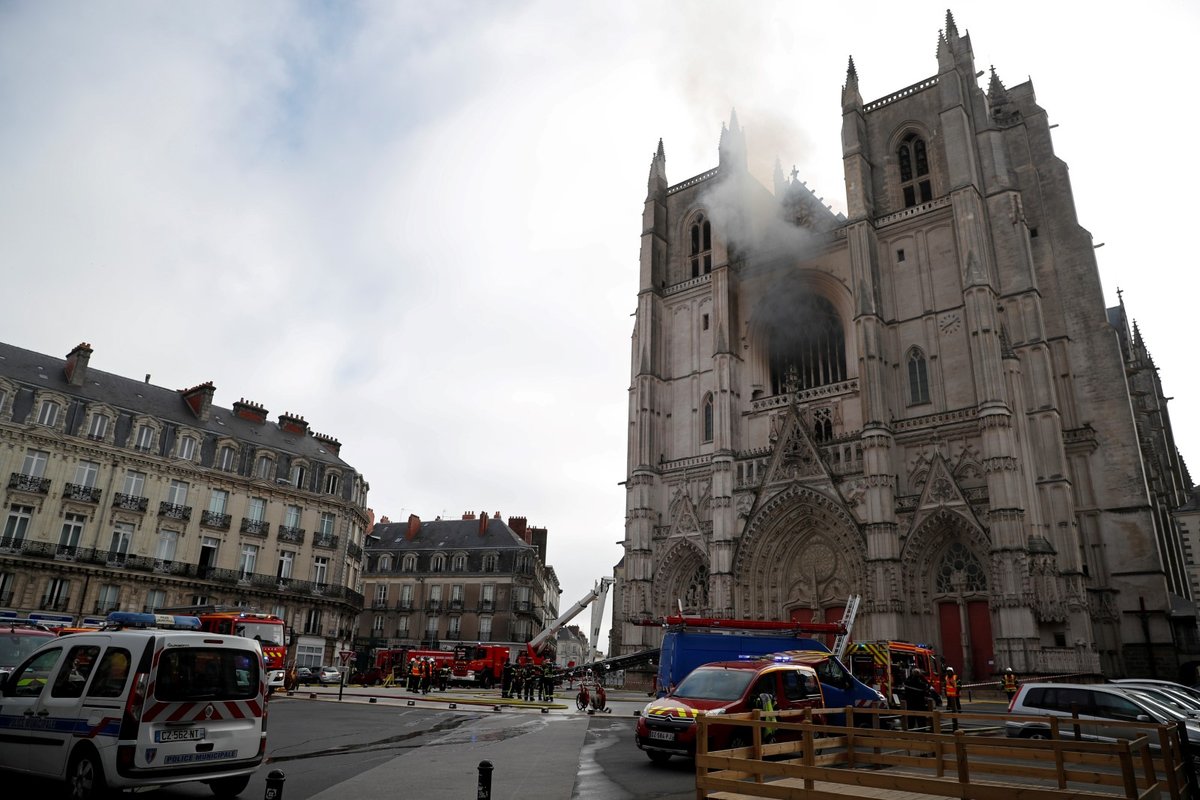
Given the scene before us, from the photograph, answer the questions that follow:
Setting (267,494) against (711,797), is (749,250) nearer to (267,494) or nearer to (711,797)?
(267,494)

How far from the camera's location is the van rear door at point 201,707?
20.5ft

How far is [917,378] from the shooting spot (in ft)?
94.6

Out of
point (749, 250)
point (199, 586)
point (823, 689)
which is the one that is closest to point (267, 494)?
point (199, 586)

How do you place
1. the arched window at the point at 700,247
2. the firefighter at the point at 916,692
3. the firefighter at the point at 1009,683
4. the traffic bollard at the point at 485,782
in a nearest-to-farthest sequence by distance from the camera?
the traffic bollard at the point at 485,782 → the firefighter at the point at 916,692 → the firefighter at the point at 1009,683 → the arched window at the point at 700,247

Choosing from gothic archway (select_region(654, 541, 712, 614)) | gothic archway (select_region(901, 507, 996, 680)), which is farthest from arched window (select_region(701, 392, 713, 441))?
gothic archway (select_region(901, 507, 996, 680))

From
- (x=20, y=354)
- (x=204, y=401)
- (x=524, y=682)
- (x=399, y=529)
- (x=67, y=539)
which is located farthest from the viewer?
(x=399, y=529)

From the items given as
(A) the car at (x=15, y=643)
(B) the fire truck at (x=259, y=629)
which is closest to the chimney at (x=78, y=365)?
(B) the fire truck at (x=259, y=629)

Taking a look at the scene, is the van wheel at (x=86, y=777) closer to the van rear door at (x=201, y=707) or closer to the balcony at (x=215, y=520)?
the van rear door at (x=201, y=707)

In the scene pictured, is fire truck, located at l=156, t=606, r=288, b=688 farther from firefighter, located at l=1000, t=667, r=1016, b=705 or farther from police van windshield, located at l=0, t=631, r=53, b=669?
firefighter, located at l=1000, t=667, r=1016, b=705

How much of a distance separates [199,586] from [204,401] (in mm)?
8707

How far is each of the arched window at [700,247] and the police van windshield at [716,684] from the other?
95.0 ft

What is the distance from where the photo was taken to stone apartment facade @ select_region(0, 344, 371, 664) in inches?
1131

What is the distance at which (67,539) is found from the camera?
29.4 m

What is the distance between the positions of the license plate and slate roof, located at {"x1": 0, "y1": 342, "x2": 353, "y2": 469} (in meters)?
30.0
